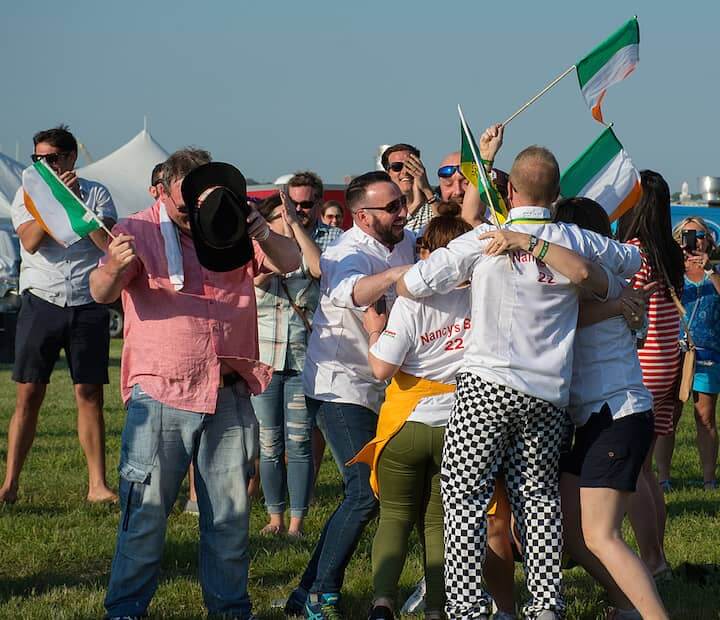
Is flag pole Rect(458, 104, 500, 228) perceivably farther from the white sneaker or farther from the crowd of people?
the white sneaker

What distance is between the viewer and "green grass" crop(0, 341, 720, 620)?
5.61 meters

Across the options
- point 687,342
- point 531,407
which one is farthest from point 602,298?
point 687,342

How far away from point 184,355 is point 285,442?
2.35 meters

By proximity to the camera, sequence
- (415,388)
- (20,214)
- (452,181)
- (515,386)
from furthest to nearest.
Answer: (20,214), (452,181), (415,388), (515,386)

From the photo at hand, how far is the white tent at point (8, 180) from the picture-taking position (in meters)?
30.7

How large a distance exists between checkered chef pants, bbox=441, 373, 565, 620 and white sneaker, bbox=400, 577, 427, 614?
881 mm

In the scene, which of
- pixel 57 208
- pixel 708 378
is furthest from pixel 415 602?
pixel 708 378

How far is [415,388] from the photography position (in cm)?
504

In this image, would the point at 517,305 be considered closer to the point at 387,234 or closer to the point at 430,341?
the point at 430,341

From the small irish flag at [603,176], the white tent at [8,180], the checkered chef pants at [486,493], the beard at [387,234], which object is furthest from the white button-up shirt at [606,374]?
the white tent at [8,180]

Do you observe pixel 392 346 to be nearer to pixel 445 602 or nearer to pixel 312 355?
pixel 312 355

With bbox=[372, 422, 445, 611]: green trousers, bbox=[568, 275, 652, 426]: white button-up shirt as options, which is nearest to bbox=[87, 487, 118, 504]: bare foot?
bbox=[372, 422, 445, 611]: green trousers

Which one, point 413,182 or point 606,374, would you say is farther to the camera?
point 413,182

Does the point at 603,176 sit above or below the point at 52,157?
below
